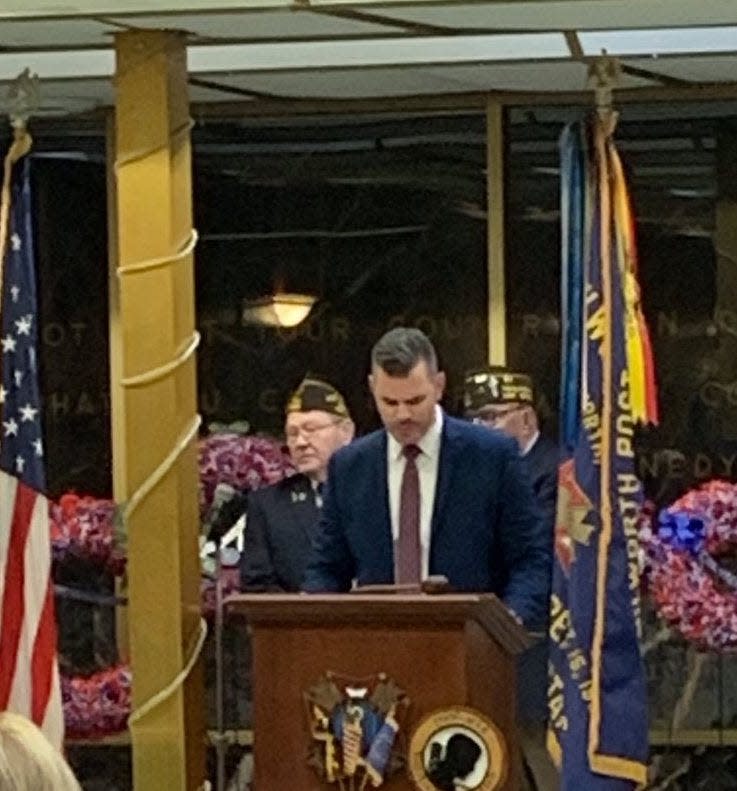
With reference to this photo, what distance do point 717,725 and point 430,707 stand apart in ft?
9.15

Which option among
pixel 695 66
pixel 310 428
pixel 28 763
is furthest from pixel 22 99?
pixel 28 763

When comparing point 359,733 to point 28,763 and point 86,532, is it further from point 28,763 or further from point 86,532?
point 86,532

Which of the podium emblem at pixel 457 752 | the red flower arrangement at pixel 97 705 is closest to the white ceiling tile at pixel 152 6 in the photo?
the podium emblem at pixel 457 752

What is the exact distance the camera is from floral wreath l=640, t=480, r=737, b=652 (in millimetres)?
6449

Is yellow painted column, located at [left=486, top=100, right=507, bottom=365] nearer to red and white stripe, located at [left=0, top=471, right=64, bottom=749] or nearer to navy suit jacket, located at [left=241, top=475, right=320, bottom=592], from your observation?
navy suit jacket, located at [left=241, top=475, right=320, bottom=592]

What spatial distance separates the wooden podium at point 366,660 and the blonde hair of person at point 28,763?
2.10 metres

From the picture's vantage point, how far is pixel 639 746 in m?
5.41

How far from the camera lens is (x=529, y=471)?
6.08 metres

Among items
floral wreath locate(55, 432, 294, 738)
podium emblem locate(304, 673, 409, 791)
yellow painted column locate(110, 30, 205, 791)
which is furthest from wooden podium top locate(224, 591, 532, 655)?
floral wreath locate(55, 432, 294, 738)

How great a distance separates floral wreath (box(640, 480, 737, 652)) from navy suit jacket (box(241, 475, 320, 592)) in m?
1.00

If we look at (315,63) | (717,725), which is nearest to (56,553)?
(315,63)

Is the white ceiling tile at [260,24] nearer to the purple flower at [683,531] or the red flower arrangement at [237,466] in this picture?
the red flower arrangement at [237,466]

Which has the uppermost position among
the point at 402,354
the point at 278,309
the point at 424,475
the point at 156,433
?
the point at 278,309

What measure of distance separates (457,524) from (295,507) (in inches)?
43.1
